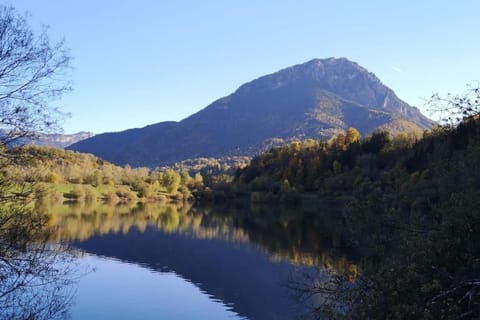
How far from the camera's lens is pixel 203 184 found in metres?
135

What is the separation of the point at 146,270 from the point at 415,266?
27879mm

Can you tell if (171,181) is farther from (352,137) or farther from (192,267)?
(192,267)

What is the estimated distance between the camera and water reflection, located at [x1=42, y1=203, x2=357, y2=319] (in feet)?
83.8

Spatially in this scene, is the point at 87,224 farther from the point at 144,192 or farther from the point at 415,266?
the point at 144,192

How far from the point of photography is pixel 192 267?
1350 inches

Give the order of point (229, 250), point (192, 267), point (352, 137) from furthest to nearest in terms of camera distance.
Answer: point (352, 137), point (229, 250), point (192, 267)

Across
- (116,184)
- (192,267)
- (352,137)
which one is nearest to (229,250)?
(192,267)

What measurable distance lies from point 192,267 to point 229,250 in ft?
26.3

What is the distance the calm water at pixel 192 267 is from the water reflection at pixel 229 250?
65 millimetres

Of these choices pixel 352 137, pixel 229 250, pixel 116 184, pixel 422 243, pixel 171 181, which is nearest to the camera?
pixel 422 243

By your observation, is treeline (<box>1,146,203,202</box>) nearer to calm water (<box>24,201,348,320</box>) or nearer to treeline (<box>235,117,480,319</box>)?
calm water (<box>24,201,348,320</box>)

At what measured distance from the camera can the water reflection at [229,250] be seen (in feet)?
83.8

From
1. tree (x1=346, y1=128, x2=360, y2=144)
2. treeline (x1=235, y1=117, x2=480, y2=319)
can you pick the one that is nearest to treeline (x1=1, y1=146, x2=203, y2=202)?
tree (x1=346, y1=128, x2=360, y2=144)

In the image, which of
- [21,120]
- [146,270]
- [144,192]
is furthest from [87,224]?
[144,192]
